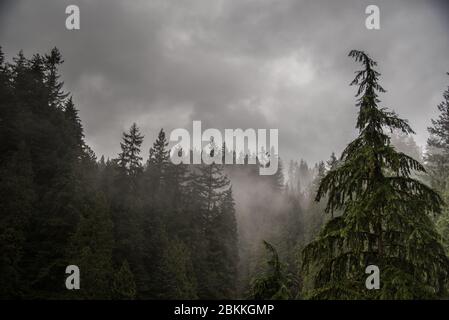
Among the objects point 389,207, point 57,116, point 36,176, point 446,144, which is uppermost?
point 57,116

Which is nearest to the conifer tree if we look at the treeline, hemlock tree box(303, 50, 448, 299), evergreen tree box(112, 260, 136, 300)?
the treeline

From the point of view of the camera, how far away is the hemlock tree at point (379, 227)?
24.8 feet

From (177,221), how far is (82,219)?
2127 centimetres

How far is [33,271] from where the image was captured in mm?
30141

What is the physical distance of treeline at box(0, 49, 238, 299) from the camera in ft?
96.7

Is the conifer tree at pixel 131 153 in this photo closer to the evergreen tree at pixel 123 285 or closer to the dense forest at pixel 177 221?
the dense forest at pixel 177 221

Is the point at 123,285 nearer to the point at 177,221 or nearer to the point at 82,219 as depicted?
the point at 82,219

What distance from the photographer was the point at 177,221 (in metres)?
51.8

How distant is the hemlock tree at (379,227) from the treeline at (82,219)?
26.4m

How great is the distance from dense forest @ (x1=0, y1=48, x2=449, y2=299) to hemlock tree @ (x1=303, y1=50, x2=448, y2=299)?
0.03 metres

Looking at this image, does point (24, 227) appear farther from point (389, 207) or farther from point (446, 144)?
point (446, 144)

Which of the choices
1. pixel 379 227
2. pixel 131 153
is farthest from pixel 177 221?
pixel 379 227

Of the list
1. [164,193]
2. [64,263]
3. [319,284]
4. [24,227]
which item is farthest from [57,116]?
[319,284]
